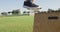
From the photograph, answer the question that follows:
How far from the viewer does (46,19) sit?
2.38 metres

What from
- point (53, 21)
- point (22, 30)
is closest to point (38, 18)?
point (53, 21)

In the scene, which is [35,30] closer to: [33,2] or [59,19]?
[59,19]

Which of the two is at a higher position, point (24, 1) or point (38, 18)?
point (24, 1)

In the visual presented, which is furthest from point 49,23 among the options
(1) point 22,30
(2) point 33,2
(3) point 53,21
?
(1) point 22,30

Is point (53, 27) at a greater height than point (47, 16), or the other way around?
point (47, 16)

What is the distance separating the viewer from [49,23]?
2.34m

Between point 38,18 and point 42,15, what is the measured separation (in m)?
0.08

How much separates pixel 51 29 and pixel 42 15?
9.7 inches

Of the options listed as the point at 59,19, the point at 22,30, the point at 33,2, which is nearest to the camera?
the point at 59,19

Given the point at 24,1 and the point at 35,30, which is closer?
the point at 35,30

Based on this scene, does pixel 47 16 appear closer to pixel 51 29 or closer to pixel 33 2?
pixel 51 29

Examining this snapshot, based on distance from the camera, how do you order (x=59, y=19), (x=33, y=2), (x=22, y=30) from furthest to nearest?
(x=22, y=30) < (x=33, y=2) < (x=59, y=19)

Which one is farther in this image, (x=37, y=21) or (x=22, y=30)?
(x=22, y=30)

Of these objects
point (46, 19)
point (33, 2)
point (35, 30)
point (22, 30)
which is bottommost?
point (22, 30)
